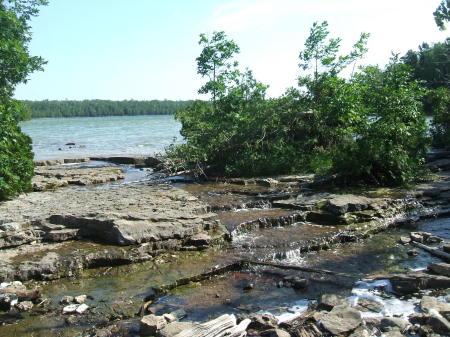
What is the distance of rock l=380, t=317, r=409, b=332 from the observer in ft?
18.3

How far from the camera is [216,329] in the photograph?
538 cm

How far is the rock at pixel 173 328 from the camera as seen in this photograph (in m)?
5.40

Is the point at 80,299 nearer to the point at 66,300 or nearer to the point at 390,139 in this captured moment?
the point at 66,300

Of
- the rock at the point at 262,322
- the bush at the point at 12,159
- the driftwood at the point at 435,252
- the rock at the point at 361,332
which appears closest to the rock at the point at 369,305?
the rock at the point at 361,332

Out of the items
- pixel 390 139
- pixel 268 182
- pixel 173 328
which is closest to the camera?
pixel 173 328

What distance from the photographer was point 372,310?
6.26 m

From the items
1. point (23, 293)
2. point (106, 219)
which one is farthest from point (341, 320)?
point (106, 219)

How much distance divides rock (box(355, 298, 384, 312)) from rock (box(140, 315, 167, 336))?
9.01ft

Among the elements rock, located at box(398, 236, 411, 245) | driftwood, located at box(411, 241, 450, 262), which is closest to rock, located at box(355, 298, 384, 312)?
driftwood, located at box(411, 241, 450, 262)

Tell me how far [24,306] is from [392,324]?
5.11 metres

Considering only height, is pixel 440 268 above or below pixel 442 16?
below

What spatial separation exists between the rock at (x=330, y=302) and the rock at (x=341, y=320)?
24 cm

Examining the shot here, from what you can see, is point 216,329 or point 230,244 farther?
point 230,244

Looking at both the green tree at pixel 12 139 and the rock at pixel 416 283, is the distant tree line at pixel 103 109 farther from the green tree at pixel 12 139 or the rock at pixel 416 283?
the rock at pixel 416 283
